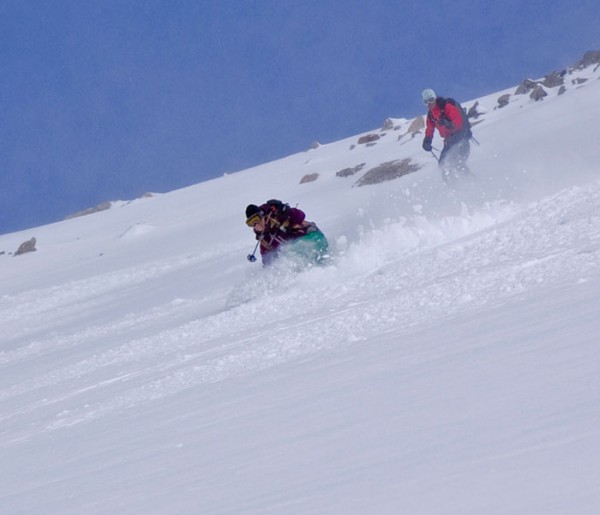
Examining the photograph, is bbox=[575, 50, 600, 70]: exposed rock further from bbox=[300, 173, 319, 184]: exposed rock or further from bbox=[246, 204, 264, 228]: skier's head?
bbox=[246, 204, 264, 228]: skier's head

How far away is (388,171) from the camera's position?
28.1 m

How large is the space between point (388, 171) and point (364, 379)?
23.8 meters

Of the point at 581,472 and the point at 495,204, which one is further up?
the point at 495,204

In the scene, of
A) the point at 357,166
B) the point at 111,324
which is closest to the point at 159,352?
the point at 111,324

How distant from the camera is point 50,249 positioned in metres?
35.4

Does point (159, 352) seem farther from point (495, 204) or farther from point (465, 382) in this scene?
point (465, 382)

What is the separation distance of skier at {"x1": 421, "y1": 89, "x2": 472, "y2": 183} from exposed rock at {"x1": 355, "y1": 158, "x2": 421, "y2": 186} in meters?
11.6

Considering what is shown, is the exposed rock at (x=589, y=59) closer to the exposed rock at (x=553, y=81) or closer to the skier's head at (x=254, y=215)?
the exposed rock at (x=553, y=81)

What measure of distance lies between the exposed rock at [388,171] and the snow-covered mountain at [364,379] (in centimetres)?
1131

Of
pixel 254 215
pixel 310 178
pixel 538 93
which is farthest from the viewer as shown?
pixel 310 178

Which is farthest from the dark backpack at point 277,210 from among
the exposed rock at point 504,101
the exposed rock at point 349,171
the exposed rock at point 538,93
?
the exposed rock at point 504,101

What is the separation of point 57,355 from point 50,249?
78.9ft

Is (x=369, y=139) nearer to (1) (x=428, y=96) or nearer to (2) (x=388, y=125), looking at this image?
(2) (x=388, y=125)


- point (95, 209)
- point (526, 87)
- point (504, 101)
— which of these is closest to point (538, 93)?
point (504, 101)
